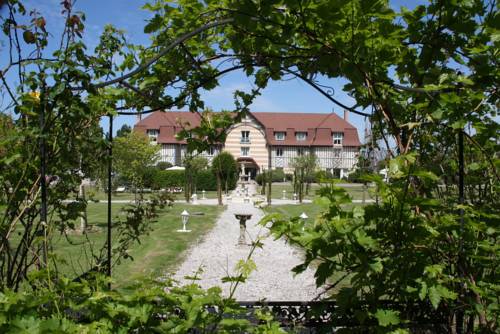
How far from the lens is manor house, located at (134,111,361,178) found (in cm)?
5153

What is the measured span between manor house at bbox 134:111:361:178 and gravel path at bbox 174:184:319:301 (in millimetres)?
39147

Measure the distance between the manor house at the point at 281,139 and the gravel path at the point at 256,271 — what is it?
3915 centimetres

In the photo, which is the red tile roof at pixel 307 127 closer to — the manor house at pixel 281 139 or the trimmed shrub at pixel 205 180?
the manor house at pixel 281 139

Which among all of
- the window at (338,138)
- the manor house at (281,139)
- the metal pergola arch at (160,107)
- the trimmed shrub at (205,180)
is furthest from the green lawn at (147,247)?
the window at (338,138)

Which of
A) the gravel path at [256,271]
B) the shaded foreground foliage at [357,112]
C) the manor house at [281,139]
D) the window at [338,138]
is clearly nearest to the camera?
the shaded foreground foliage at [357,112]

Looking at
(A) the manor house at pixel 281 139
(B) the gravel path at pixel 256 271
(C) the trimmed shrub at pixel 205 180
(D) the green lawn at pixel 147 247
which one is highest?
(A) the manor house at pixel 281 139

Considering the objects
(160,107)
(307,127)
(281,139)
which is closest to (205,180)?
(281,139)

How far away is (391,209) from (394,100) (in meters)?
0.99

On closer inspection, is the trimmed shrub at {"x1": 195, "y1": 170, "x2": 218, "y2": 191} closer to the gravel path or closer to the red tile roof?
the red tile roof

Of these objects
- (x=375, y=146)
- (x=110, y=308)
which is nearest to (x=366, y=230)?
(x=110, y=308)

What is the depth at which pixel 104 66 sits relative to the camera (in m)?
2.32

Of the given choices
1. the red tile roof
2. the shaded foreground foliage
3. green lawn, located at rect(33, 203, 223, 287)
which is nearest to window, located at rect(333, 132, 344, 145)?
the red tile roof

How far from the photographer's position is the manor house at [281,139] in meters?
51.5

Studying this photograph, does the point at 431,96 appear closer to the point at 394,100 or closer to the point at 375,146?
the point at 394,100
